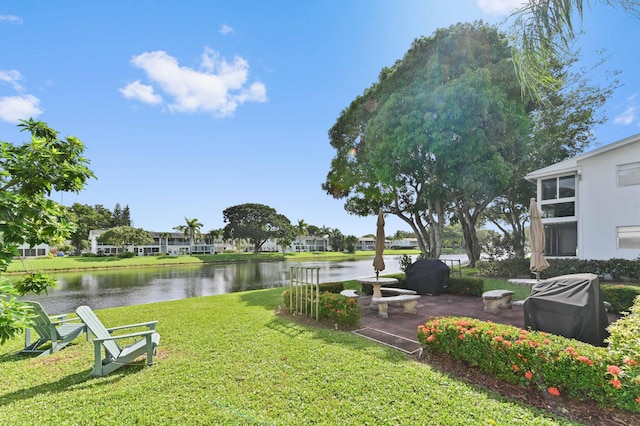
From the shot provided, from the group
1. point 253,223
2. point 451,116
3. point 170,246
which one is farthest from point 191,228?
point 451,116

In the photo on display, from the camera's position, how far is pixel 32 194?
2.59 m

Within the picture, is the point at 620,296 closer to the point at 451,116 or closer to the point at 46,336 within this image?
the point at 451,116

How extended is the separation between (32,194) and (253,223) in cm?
5768

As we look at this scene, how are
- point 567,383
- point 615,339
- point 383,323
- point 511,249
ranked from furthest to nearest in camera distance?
point 511,249 → point 383,323 → point 615,339 → point 567,383

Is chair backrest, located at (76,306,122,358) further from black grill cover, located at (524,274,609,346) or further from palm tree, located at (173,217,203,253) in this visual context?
palm tree, located at (173,217,203,253)

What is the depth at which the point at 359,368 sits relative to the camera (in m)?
4.23

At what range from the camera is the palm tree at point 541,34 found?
12.5 ft

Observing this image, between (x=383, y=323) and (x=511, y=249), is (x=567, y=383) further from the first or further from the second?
(x=511, y=249)

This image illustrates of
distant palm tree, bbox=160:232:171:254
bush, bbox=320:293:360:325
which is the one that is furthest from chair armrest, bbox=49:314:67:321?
distant palm tree, bbox=160:232:171:254

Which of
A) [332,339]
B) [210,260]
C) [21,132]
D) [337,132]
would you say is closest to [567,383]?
[332,339]

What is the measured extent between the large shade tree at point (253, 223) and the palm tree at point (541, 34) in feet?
184

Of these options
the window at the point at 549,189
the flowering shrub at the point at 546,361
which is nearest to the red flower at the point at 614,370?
the flowering shrub at the point at 546,361

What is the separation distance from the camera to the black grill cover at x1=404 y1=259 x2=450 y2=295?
10414mm

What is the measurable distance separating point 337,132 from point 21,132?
1795 centimetres
